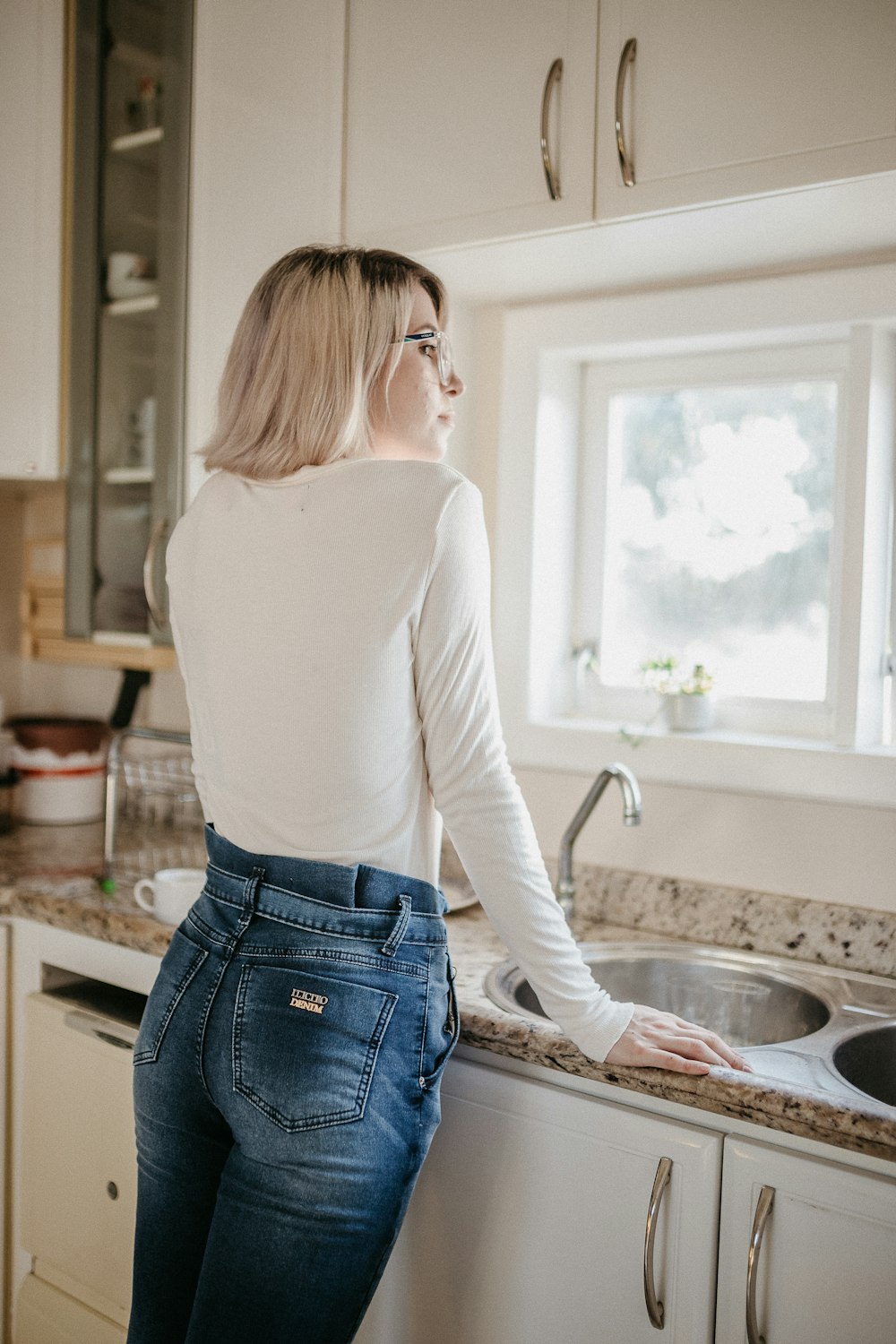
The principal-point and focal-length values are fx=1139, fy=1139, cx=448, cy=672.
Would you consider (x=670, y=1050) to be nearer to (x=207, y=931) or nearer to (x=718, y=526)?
(x=207, y=931)

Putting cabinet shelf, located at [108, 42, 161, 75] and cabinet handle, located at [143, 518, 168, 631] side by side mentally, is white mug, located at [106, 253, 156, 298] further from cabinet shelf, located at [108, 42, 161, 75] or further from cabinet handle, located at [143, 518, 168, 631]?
cabinet handle, located at [143, 518, 168, 631]

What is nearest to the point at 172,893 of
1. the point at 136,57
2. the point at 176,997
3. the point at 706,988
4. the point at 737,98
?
the point at 176,997

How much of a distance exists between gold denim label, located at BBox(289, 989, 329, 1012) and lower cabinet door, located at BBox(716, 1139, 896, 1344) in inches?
17.3

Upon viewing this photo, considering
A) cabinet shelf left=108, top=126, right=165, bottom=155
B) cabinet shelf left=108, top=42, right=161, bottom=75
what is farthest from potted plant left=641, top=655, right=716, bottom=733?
cabinet shelf left=108, top=42, right=161, bottom=75

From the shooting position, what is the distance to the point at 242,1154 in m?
1.04

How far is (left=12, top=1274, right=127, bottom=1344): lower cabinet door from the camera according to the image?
5.43 feet

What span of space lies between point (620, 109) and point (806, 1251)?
51.6 inches

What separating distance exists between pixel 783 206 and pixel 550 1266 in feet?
4.13

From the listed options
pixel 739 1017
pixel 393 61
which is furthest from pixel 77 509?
pixel 739 1017

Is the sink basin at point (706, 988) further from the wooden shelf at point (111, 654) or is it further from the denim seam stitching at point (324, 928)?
the wooden shelf at point (111, 654)

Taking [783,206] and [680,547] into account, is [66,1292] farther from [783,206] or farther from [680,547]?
[783,206]

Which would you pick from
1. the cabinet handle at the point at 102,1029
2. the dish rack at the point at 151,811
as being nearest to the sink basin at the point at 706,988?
the cabinet handle at the point at 102,1029

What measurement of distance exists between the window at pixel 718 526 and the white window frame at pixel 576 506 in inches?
1.1

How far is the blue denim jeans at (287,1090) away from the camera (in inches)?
40.0
